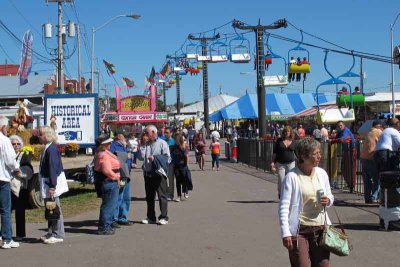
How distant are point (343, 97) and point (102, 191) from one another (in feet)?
53.2

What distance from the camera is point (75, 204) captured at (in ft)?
44.3

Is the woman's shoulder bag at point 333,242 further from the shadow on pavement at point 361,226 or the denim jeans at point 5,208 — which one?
the denim jeans at point 5,208

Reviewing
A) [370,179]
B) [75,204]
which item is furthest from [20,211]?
[370,179]

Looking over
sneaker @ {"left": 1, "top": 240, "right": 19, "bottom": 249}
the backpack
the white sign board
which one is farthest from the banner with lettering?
sneaker @ {"left": 1, "top": 240, "right": 19, "bottom": 249}

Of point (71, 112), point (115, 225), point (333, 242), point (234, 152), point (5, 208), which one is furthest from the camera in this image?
point (234, 152)

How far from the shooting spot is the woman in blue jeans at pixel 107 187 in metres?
9.10

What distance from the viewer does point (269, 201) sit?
12.8 meters

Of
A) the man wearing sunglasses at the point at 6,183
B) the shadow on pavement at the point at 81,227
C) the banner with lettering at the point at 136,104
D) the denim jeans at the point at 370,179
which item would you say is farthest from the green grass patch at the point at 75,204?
the banner with lettering at the point at 136,104

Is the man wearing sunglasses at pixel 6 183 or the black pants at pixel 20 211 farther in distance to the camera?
the black pants at pixel 20 211

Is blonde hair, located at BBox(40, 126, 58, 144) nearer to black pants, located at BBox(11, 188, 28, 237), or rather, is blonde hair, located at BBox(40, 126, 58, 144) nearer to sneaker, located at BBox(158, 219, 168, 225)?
black pants, located at BBox(11, 188, 28, 237)

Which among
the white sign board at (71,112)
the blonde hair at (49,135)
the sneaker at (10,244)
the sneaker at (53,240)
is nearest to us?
the sneaker at (10,244)

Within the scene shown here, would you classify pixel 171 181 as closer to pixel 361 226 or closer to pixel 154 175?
pixel 154 175

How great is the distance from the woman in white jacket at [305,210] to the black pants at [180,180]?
9.04m

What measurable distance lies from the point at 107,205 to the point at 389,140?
5310 millimetres
